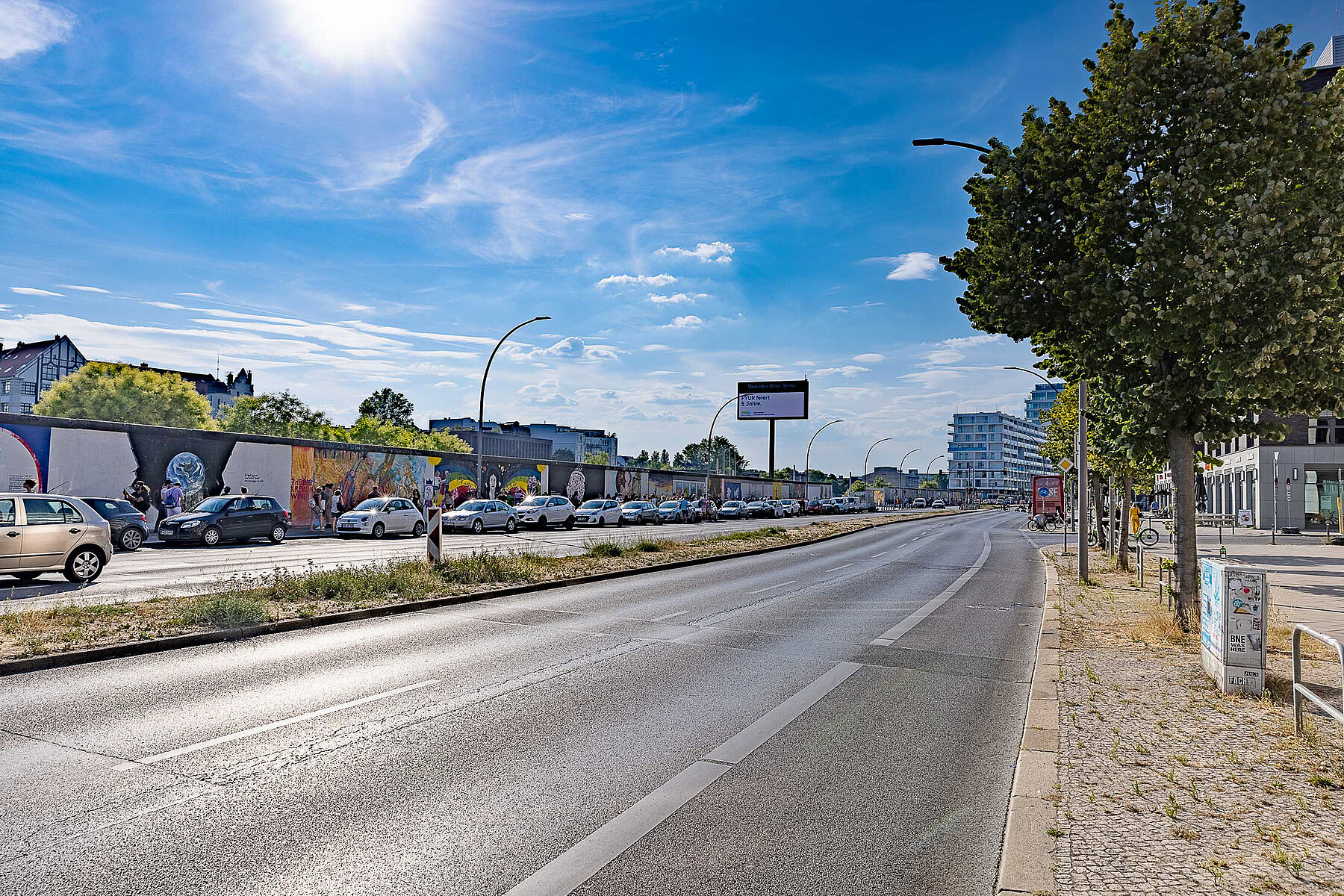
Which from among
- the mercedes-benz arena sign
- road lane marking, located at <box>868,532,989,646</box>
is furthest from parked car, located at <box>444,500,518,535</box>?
the mercedes-benz arena sign

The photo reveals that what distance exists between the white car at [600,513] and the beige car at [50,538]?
3315 centimetres

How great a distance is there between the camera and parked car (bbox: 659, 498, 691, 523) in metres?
56.3

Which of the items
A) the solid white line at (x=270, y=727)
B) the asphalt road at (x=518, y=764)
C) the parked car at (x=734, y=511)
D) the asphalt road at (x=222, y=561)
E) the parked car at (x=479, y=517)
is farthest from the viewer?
the parked car at (x=734, y=511)

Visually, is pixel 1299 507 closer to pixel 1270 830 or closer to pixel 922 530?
pixel 922 530

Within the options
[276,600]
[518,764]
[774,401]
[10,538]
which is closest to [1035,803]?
[518,764]

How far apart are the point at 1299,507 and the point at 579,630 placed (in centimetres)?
5535

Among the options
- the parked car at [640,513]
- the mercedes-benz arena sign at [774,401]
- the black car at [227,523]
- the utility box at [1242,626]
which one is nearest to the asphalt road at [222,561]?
the black car at [227,523]

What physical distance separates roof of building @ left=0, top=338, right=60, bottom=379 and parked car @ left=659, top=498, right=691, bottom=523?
89.7 metres

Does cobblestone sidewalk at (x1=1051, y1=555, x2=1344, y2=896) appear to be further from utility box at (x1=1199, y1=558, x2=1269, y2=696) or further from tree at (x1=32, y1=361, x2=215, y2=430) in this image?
tree at (x1=32, y1=361, x2=215, y2=430)

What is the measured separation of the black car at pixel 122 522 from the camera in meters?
23.4

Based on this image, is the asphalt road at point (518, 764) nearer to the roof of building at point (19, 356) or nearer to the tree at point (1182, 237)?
the tree at point (1182, 237)

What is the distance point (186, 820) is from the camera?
14.8ft

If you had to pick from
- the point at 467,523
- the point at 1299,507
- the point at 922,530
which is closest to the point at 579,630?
the point at 467,523

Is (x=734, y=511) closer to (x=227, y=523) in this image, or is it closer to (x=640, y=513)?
(x=640, y=513)
